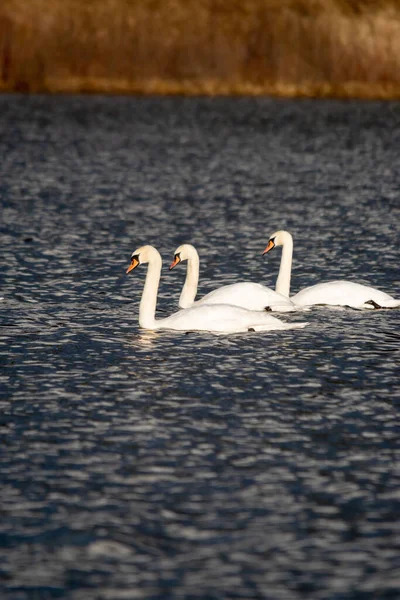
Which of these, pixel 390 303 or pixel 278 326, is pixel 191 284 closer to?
pixel 278 326

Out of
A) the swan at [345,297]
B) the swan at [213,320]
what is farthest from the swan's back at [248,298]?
the swan at [213,320]

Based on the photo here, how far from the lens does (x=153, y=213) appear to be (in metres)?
38.0

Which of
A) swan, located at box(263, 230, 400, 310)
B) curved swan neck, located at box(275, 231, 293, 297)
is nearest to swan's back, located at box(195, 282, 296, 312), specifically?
swan, located at box(263, 230, 400, 310)

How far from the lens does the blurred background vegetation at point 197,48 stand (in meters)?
110

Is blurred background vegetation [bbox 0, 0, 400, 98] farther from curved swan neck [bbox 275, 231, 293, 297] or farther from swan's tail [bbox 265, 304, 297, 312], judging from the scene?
swan's tail [bbox 265, 304, 297, 312]

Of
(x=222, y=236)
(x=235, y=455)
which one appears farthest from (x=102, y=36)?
(x=235, y=455)

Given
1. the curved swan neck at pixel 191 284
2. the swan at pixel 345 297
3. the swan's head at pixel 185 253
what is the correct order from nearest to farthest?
the swan at pixel 345 297
the curved swan neck at pixel 191 284
the swan's head at pixel 185 253

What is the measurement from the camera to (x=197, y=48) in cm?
11288

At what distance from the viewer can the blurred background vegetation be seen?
363 feet

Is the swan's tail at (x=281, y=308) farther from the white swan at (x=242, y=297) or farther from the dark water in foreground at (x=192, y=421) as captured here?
the dark water in foreground at (x=192, y=421)

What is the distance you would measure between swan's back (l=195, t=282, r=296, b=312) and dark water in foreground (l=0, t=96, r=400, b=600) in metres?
0.66

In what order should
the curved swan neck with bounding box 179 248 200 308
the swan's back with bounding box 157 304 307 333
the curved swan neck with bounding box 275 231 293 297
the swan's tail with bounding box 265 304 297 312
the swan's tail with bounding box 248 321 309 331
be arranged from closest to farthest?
the swan's back with bounding box 157 304 307 333
the swan's tail with bounding box 248 321 309 331
the swan's tail with bounding box 265 304 297 312
the curved swan neck with bounding box 179 248 200 308
the curved swan neck with bounding box 275 231 293 297

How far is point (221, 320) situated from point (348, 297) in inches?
112

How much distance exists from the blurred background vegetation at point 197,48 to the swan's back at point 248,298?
290 ft
